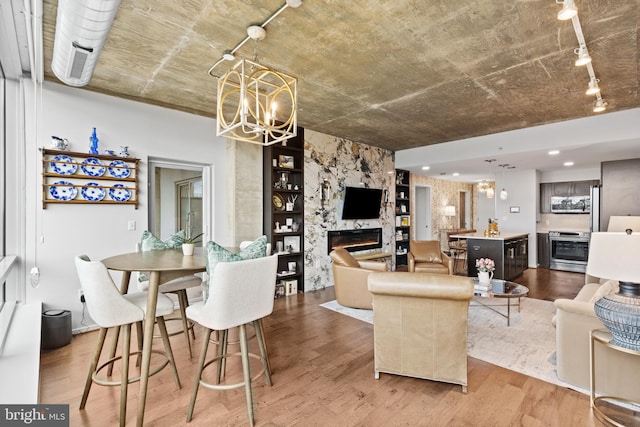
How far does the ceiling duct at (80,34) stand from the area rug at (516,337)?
12.3 feet

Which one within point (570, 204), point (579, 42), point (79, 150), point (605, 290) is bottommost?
point (605, 290)

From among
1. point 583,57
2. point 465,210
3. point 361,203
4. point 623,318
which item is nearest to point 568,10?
point 583,57

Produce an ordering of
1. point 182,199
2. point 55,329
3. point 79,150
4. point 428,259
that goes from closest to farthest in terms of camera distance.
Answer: point 55,329, point 79,150, point 182,199, point 428,259

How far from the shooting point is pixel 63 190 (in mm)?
3408

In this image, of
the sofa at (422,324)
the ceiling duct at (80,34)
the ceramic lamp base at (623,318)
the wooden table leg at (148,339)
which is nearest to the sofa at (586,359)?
the ceramic lamp base at (623,318)

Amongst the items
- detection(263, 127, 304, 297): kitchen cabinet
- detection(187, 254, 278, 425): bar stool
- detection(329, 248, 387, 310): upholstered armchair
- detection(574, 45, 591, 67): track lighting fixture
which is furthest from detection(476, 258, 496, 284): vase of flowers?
detection(187, 254, 278, 425): bar stool

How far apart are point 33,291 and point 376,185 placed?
5767 millimetres

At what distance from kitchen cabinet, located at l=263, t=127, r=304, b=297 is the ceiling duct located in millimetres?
2713

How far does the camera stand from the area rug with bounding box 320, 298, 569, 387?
2727 millimetres

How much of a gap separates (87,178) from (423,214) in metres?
8.03

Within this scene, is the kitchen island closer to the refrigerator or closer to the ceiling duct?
the refrigerator

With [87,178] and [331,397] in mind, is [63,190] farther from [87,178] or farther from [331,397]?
[331,397]

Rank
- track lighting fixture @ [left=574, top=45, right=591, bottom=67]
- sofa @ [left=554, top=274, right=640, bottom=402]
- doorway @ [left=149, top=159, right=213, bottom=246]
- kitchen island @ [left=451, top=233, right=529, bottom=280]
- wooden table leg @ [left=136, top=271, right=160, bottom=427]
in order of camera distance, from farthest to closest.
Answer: kitchen island @ [left=451, top=233, right=529, bottom=280] → doorway @ [left=149, top=159, right=213, bottom=246] → track lighting fixture @ [left=574, top=45, right=591, bottom=67] → sofa @ [left=554, top=274, right=640, bottom=402] → wooden table leg @ [left=136, top=271, right=160, bottom=427]

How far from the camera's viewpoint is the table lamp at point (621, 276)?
177 cm
